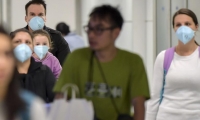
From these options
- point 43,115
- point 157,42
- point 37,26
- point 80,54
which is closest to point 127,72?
point 80,54

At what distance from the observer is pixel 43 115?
71.8 inches

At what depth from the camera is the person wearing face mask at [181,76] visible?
3.38 metres

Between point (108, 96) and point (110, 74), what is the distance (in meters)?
0.10

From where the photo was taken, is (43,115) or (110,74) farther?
(110,74)

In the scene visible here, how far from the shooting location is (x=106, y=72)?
2256 mm

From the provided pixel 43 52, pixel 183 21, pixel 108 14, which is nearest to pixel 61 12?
pixel 43 52

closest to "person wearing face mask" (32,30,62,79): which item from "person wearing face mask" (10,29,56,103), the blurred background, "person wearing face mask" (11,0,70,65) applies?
"person wearing face mask" (11,0,70,65)

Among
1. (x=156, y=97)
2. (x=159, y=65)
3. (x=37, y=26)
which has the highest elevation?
(x=37, y=26)

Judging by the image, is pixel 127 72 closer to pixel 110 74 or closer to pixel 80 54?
pixel 110 74

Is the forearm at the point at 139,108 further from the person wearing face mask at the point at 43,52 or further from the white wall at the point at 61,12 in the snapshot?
the white wall at the point at 61,12

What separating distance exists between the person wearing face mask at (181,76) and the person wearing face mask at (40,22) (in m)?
0.82

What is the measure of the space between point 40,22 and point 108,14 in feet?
4.88

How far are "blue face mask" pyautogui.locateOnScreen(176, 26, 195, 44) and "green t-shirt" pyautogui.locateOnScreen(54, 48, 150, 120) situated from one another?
1111 mm

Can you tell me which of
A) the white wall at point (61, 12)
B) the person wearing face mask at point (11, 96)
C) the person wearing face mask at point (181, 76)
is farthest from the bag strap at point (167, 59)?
the white wall at point (61, 12)
